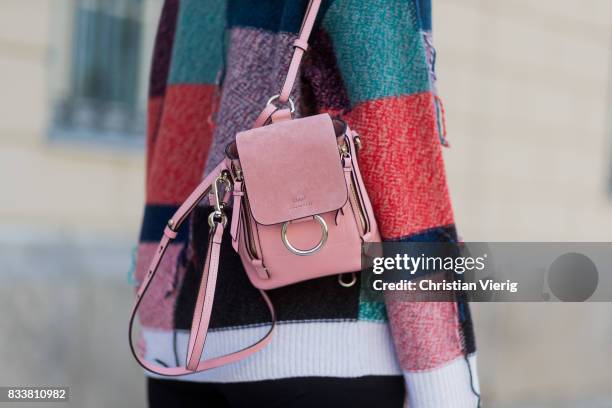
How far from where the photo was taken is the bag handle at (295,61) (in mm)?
1036

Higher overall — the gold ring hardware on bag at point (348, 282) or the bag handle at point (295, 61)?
the bag handle at point (295, 61)

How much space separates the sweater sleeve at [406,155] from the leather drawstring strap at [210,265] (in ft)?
0.22

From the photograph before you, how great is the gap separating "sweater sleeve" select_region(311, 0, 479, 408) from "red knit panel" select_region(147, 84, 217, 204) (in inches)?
12.1

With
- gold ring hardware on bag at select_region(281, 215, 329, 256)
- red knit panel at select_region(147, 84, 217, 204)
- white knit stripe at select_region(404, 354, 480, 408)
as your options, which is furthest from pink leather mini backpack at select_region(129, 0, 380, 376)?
red knit panel at select_region(147, 84, 217, 204)

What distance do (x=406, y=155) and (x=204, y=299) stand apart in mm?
337

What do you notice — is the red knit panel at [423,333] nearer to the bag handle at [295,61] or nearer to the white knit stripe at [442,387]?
the white knit stripe at [442,387]

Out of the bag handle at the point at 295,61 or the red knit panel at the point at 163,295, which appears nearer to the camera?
the bag handle at the point at 295,61

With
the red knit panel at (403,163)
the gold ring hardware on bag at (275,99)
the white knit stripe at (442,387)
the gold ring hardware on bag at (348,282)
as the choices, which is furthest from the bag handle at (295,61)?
the white knit stripe at (442,387)

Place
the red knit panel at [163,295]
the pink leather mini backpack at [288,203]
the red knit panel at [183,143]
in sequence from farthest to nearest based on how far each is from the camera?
1. the red knit panel at [183,143]
2. the red knit panel at [163,295]
3. the pink leather mini backpack at [288,203]

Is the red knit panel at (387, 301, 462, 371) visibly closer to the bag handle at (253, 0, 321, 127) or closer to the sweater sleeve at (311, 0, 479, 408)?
the sweater sleeve at (311, 0, 479, 408)

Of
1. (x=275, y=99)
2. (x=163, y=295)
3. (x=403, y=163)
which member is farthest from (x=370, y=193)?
(x=163, y=295)

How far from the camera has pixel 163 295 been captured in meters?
1.25

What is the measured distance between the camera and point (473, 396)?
1.07m

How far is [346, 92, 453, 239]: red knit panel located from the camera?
105 centimetres
